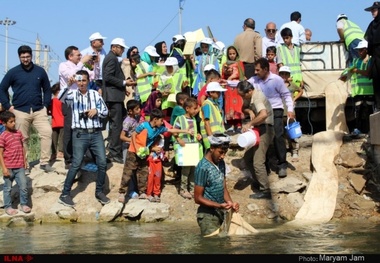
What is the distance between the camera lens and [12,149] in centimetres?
1295

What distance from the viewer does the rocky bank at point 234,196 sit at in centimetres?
1306

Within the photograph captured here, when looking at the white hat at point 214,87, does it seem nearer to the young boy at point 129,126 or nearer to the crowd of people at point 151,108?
the crowd of people at point 151,108

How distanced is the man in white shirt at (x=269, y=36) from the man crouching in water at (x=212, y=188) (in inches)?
252

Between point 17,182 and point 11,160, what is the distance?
1.31 ft

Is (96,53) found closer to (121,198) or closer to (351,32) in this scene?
(121,198)

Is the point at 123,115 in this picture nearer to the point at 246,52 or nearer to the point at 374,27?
the point at 246,52

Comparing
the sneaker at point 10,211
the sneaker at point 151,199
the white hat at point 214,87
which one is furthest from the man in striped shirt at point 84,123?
the white hat at point 214,87

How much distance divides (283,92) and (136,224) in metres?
3.35

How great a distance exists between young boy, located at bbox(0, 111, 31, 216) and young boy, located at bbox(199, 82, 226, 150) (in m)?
3.05

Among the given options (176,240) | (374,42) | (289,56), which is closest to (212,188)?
(176,240)

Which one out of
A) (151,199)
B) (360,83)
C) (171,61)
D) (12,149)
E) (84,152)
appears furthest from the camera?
(171,61)

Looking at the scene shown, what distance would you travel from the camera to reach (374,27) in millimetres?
13523
